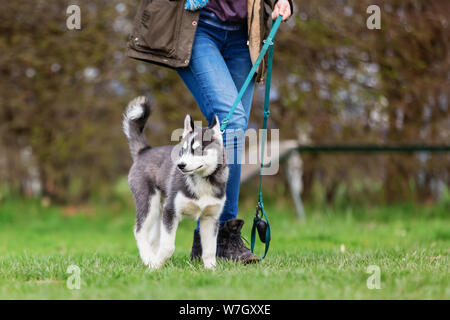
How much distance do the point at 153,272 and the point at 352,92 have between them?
5032mm

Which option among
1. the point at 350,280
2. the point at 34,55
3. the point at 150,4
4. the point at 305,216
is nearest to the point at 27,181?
the point at 34,55

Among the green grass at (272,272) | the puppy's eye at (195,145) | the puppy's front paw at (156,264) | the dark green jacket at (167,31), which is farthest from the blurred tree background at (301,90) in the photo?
the puppy's front paw at (156,264)

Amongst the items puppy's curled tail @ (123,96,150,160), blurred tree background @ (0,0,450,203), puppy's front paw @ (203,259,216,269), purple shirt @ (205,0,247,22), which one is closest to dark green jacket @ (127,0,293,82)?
purple shirt @ (205,0,247,22)

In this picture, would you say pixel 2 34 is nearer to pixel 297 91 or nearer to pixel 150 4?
pixel 297 91

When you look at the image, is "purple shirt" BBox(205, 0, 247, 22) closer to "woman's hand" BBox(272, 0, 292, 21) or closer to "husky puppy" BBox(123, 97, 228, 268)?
"woman's hand" BBox(272, 0, 292, 21)

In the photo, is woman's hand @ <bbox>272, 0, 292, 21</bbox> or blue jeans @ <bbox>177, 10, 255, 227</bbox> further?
woman's hand @ <bbox>272, 0, 292, 21</bbox>

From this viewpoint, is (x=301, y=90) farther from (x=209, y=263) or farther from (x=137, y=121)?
(x=209, y=263)

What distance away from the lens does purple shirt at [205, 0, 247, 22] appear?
3486mm

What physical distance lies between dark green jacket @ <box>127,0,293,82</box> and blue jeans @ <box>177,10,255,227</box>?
0.26 ft

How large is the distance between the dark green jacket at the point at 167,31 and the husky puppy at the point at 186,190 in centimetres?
40

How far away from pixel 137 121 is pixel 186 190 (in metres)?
0.89

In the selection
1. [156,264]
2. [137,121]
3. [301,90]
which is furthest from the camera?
[301,90]

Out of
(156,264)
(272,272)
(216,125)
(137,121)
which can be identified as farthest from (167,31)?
(272,272)

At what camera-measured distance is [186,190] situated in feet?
11.3
